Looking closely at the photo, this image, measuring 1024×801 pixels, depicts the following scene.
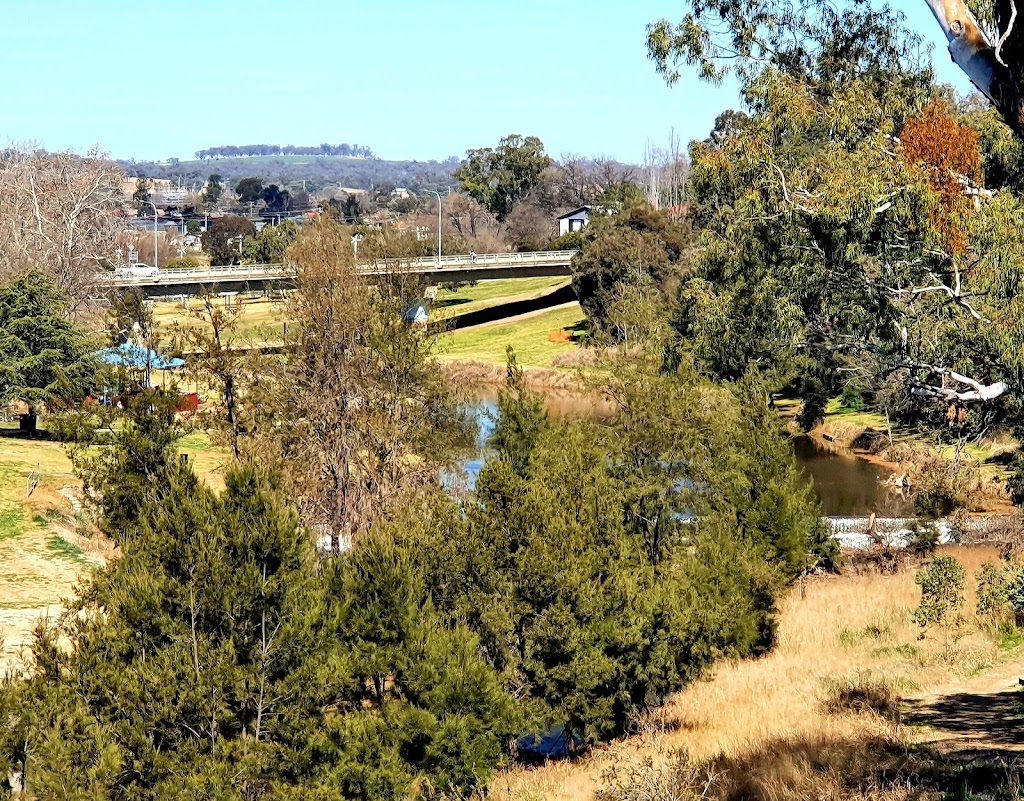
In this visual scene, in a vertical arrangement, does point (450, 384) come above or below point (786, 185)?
below

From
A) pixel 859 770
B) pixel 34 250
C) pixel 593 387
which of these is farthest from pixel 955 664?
pixel 34 250

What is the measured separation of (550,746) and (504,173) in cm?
11670

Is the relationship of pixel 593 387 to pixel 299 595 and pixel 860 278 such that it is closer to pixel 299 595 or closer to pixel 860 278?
pixel 860 278

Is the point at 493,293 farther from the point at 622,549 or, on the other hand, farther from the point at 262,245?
the point at 622,549

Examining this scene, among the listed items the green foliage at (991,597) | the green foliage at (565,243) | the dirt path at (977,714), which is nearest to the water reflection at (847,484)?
the green foliage at (991,597)

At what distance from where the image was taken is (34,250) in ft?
195

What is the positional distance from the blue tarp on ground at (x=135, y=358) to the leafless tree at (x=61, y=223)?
29.9ft

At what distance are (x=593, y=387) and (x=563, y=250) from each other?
78251 millimetres

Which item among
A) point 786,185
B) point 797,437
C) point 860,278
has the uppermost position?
point 786,185

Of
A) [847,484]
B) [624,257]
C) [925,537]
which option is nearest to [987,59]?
[925,537]

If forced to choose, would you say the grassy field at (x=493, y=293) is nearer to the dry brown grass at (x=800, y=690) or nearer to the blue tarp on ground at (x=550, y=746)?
the dry brown grass at (x=800, y=690)

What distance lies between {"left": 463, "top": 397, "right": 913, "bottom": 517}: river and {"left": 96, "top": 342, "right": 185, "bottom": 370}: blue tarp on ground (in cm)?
901

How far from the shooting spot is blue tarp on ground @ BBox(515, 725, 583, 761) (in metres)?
23.0

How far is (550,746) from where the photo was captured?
24.6m
